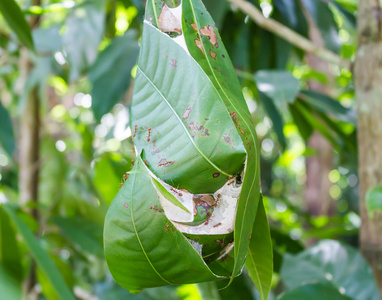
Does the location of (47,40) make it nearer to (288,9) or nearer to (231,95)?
(288,9)

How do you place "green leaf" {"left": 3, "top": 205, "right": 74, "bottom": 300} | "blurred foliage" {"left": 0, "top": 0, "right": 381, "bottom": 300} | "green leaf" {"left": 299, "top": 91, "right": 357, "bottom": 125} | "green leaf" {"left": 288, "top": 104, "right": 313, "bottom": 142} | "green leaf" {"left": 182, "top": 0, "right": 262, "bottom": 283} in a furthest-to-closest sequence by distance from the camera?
"green leaf" {"left": 288, "top": 104, "right": 313, "bottom": 142} < "green leaf" {"left": 299, "top": 91, "right": 357, "bottom": 125} < "blurred foliage" {"left": 0, "top": 0, "right": 381, "bottom": 300} < "green leaf" {"left": 3, "top": 205, "right": 74, "bottom": 300} < "green leaf" {"left": 182, "top": 0, "right": 262, "bottom": 283}

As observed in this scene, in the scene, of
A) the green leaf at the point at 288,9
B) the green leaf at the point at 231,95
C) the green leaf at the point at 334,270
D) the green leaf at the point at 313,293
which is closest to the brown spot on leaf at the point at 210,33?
the green leaf at the point at 231,95

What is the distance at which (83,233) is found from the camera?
25.4 inches

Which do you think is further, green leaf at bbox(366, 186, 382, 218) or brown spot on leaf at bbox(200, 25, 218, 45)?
green leaf at bbox(366, 186, 382, 218)

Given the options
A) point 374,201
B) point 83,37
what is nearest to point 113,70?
point 83,37

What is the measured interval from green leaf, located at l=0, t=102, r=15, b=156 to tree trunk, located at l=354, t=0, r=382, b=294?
46cm

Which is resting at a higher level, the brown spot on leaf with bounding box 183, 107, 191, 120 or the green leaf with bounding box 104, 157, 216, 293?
the brown spot on leaf with bounding box 183, 107, 191, 120

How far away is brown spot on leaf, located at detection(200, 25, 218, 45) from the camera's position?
0.64 feet

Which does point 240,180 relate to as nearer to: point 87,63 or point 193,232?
point 193,232

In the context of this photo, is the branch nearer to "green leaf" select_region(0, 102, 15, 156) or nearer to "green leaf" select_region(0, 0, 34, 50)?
"green leaf" select_region(0, 0, 34, 50)

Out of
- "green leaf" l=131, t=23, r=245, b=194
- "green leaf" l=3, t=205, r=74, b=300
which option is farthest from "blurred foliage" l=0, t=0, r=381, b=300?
"green leaf" l=131, t=23, r=245, b=194

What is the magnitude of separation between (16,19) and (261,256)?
309 mm

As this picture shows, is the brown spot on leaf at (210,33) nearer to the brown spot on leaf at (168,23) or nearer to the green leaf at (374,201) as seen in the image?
the brown spot on leaf at (168,23)

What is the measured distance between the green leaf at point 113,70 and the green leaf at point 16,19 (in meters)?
0.21
